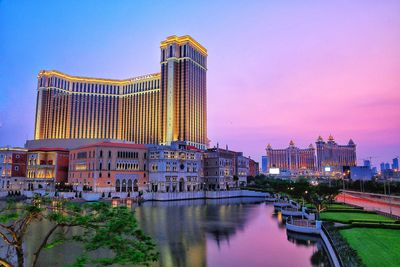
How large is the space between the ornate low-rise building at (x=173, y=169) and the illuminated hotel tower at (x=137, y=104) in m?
42.2

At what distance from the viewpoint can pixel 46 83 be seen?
175125mm

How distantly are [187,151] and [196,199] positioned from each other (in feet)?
60.4

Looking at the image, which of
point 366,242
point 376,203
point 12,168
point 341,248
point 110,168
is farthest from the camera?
point 12,168

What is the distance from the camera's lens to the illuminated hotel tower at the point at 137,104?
534 ft

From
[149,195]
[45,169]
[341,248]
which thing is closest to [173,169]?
[149,195]

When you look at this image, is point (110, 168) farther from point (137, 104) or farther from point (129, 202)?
point (137, 104)

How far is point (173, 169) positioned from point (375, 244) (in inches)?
3235

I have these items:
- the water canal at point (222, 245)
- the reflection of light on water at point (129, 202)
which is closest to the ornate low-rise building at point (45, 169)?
the reflection of light on water at point (129, 202)

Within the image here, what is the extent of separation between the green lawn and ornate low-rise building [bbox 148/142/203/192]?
7393 cm

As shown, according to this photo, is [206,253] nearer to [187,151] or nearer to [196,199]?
[196,199]

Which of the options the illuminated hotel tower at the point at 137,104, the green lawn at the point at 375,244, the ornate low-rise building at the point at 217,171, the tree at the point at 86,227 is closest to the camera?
the tree at the point at 86,227

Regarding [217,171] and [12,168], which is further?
[217,171]

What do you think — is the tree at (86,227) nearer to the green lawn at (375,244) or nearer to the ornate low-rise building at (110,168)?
the green lawn at (375,244)

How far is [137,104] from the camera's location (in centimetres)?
18725
